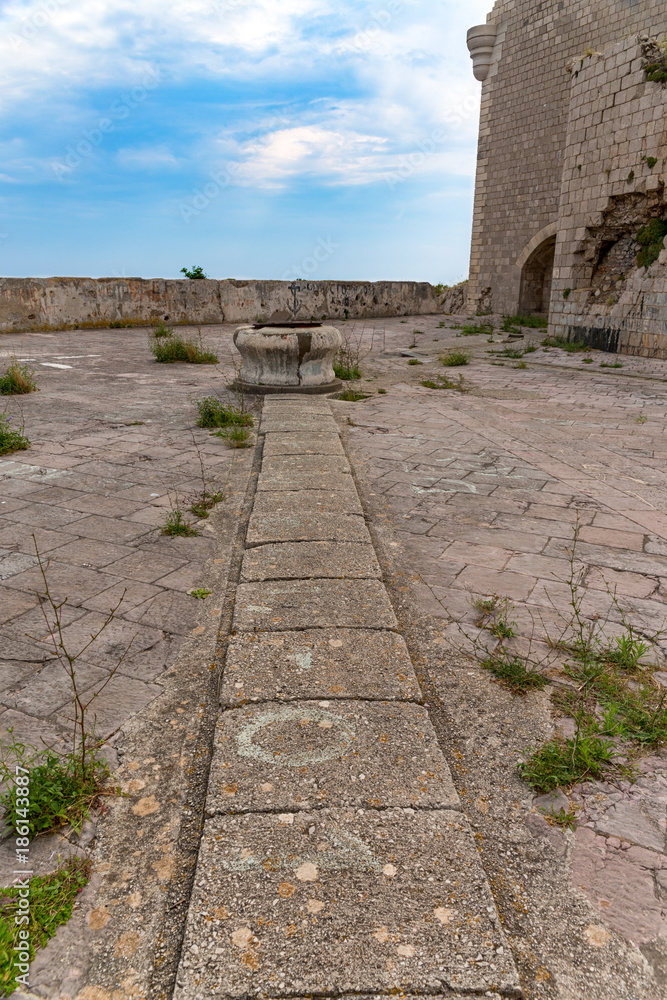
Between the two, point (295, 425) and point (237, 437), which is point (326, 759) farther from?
point (295, 425)

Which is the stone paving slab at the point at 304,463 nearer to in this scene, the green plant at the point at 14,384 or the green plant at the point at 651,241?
the green plant at the point at 14,384

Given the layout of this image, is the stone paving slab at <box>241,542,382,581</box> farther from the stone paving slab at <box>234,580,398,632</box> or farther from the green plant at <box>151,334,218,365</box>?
the green plant at <box>151,334,218,365</box>

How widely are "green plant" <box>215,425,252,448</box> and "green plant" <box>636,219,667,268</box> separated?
825cm

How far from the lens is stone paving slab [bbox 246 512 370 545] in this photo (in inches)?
122

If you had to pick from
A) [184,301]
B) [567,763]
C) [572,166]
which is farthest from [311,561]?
[184,301]

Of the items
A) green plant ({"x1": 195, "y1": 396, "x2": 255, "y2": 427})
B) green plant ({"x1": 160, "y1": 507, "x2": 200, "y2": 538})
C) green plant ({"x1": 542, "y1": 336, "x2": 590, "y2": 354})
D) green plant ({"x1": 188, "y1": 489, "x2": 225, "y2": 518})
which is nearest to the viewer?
green plant ({"x1": 160, "y1": 507, "x2": 200, "y2": 538})

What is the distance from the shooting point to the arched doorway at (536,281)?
16.7 meters

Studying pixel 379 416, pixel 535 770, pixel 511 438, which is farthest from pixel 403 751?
pixel 379 416

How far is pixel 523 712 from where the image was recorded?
197 centimetres

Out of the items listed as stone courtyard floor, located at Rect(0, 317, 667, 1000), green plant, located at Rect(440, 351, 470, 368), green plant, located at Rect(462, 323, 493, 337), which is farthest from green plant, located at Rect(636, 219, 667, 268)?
stone courtyard floor, located at Rect(0, 317, 667, 1000)

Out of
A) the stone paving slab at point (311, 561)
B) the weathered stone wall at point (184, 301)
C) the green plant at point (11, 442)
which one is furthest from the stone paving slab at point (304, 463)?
the weathered stone wall at point (184, 301)

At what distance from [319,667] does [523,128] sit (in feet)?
60.3

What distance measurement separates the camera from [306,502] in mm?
3572

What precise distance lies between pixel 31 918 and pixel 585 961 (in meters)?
1.13
